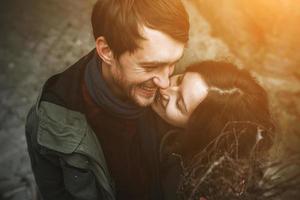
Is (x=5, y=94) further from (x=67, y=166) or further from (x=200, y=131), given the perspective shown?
(x=200, y=131)

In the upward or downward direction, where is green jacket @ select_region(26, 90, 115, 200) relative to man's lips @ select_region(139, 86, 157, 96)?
downward

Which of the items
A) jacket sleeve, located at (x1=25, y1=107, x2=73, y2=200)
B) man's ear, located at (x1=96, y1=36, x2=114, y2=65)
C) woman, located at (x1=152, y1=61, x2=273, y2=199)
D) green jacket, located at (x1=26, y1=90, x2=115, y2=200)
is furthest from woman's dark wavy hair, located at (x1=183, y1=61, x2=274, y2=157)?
jacket sleeve, located at (x1=25, y1=107, x2=73, y2=200)

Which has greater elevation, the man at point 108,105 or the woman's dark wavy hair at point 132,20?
the woman's dark wavy hair at point 132,20

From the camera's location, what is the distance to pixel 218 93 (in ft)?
7.75

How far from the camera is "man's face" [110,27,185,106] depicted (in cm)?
227

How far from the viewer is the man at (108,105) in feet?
7.39

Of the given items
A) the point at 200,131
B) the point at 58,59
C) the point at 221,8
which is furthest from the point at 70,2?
the point at 200,131

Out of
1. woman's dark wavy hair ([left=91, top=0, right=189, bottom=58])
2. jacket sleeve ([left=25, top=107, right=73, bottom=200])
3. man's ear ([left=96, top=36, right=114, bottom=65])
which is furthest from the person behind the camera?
jacket sleeve ([left=25, top=107, right=73, bottom=200])

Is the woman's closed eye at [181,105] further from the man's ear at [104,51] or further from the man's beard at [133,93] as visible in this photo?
the man's ear at [104,51]

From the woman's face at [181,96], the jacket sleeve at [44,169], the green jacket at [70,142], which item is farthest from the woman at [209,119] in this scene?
the jacket sleeve at [44,169]

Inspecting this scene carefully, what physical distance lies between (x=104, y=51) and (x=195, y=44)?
0.44m

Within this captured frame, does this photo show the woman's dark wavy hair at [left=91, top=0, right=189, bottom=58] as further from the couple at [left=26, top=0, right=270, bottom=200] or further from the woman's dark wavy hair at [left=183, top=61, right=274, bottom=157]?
the woman's dark wavy hair at [left=183, top=61, right=274, bottom=157]

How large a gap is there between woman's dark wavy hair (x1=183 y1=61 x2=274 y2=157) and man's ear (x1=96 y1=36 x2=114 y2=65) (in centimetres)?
38

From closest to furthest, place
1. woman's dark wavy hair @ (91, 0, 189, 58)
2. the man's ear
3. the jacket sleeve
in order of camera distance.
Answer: woman's dark wavy hair @ (91, 0, 189, 58) < the man's ear < the jacket sleeve
